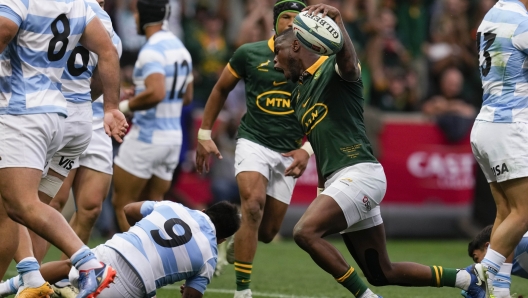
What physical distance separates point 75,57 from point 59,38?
55.1 inches

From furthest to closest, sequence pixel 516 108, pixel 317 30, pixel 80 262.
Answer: pixel 516 108, pixel 317 30, pixel 80 262

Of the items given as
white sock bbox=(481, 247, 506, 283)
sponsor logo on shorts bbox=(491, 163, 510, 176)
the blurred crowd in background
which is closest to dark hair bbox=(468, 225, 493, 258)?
white sock bbox=(481, 247, 506, 283)

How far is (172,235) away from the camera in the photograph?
5953 millimetres

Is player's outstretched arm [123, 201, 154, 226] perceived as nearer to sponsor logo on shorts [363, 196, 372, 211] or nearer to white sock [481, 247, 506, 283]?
sponsor logo on shorts [363, 196, 372, 211]

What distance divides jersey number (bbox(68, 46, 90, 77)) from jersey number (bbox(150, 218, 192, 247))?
1.97m

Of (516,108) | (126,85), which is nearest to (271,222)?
(516,108)

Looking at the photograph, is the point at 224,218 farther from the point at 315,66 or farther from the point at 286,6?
the point at 286,6

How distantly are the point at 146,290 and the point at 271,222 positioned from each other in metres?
2.67

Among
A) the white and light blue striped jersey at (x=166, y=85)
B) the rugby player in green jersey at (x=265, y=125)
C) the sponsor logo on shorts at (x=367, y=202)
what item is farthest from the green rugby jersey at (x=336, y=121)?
the white and light blue striped jersey at (x=166, y=85)

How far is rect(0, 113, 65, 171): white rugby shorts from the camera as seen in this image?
5.77m

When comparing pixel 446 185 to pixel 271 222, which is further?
pixel 446 185

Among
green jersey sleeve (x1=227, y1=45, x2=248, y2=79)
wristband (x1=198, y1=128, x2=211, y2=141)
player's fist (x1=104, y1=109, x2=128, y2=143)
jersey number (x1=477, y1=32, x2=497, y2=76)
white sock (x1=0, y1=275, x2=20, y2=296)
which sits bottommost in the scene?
white sock (x1=0, y1=275, x2=20, y2=296)

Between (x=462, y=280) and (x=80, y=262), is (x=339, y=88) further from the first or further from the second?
(x=80, y=262)

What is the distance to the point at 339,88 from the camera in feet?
21.1
